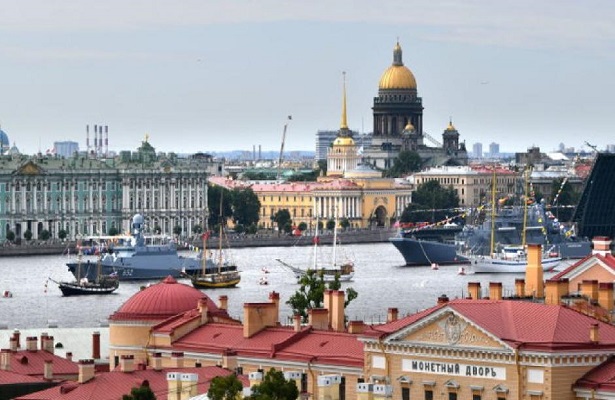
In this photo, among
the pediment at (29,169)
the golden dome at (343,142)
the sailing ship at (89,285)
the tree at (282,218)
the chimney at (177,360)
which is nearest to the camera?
the chimney at (177,360)

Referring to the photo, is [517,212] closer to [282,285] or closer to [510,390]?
[282,285]

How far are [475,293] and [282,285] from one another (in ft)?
158

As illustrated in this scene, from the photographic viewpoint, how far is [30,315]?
59.0 metres

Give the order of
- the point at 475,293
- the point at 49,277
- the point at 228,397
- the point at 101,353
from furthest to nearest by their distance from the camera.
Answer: the point at 49,277 → the point at 101,353 → the point at 475,293 → the point at 228,397

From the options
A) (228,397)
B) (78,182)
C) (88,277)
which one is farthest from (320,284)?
(78,182)

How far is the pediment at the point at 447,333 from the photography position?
22531mm

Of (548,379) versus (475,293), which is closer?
(548,379)

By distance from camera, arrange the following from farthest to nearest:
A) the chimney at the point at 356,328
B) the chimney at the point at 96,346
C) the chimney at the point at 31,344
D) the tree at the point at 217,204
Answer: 1. the tree at the point at 217,204
2. the chimney at the point at 96,346
3. the chimney at the point at 31,344
4. the chimney at the point at 356,328

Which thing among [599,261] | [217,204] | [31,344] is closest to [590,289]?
[599,261]

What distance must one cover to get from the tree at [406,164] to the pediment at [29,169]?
49531mm

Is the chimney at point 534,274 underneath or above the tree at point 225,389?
above

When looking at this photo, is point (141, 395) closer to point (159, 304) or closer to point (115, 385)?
point (115, 385)

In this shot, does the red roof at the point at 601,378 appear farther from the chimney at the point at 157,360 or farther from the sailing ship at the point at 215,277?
the sailing ship at the point at 215,277

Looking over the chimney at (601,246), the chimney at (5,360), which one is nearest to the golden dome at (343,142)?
the chimney at (601,246)
